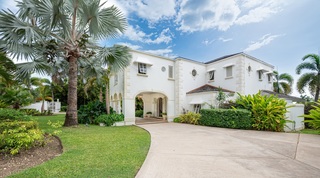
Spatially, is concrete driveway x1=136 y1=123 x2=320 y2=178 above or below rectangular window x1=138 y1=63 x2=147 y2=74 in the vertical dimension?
below

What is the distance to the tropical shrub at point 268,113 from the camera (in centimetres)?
970

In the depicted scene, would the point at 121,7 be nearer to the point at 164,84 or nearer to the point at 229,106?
the point at 164,84

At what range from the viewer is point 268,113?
9766 millimetres

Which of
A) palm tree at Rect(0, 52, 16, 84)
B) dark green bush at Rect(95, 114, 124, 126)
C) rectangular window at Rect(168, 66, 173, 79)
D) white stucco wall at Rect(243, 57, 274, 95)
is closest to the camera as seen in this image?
palm tree at Rect(0, 52, 16, 84)

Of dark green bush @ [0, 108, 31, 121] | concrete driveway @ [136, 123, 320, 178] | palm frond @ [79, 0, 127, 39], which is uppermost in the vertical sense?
palm frond @ [79, 0, 127, 39]

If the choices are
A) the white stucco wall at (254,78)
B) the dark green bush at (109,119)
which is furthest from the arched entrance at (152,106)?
the white stucco wall at (254,78)

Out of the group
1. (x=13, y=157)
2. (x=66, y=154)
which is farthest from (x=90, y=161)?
(x=13, y=157)

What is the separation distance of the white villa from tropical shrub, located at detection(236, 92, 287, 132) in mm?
3746

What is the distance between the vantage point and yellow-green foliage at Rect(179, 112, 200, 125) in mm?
13331

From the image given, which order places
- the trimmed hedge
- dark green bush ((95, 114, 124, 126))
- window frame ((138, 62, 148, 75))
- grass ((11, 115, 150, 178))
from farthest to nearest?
window frame ((138, 62, 148, 75))
dark green bush ((95, 114, 124, 126))
the trimmed hedge
grass ((11, 115, 150, 178))

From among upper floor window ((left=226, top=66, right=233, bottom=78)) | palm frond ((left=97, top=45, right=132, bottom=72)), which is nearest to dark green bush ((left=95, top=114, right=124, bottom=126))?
palm frond ((left=97, top=45, right=132, bottom=72))

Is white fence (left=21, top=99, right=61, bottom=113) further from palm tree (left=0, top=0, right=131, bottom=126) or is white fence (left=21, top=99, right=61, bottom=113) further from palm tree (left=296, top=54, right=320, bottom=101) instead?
palm tree (left=296, top=54, right=320, bottom=101)

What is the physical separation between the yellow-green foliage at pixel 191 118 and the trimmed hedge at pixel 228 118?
706 mm

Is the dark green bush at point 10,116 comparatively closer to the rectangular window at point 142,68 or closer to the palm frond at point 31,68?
the palm frond at point 31,68
